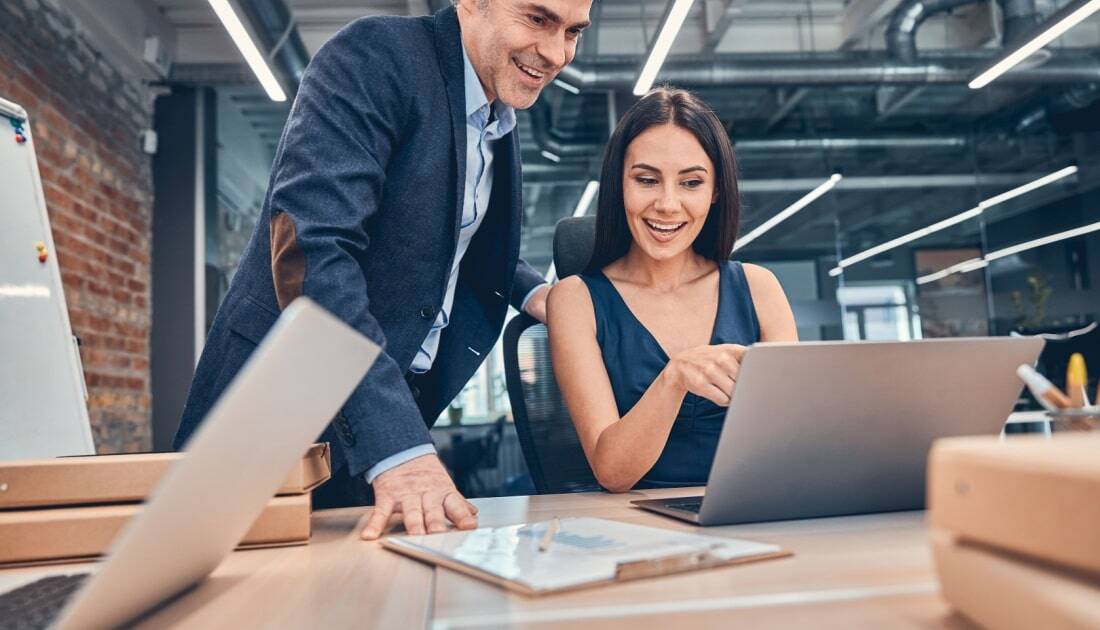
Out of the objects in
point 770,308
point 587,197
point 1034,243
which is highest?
point 587,197

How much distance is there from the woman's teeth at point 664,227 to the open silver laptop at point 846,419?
0.94 metres

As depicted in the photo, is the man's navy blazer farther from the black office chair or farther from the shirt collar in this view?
the black office chair

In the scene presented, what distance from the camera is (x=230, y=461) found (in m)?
0.48

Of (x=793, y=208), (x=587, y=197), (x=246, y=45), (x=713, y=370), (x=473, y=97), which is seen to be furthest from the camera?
(x=793, y=208)

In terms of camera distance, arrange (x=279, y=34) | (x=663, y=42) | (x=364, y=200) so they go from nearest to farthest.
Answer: (x=364, y=200)
(x=663, y=42)
(x=279, y=34)

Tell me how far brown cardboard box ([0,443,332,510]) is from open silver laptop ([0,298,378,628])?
0.23m

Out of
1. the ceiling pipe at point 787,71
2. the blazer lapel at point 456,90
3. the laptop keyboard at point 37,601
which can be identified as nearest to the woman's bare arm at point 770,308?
the blazer lapel at point 456,90

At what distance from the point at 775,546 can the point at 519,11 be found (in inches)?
42.9

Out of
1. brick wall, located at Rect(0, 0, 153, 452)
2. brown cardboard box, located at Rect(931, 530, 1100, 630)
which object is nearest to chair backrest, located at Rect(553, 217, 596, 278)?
brown cardboard box, located at Rect(931, 530, 1100, 630)

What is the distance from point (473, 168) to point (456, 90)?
18cm

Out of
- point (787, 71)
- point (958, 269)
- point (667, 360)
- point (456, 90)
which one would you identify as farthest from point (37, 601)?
point (958, 269)

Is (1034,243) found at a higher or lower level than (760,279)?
higher

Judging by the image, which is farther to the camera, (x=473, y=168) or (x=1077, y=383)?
(x=473, y=168)

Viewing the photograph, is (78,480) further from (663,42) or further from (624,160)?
(663,42)
